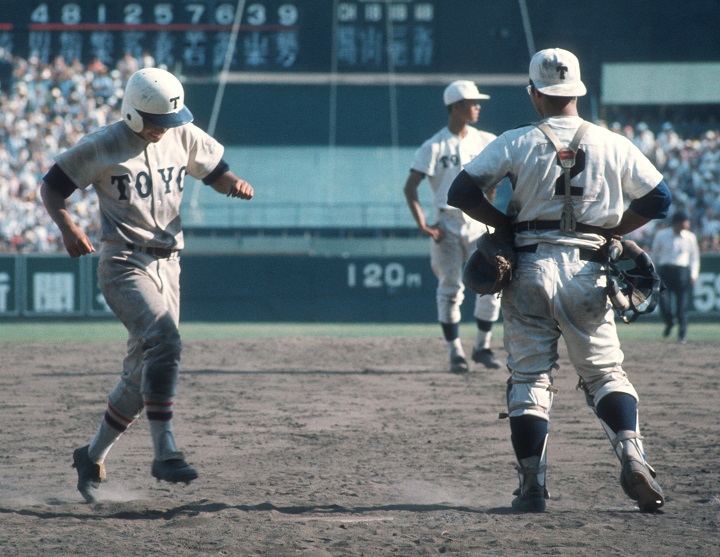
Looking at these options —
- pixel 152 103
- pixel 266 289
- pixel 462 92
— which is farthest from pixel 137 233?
pixel 266 289

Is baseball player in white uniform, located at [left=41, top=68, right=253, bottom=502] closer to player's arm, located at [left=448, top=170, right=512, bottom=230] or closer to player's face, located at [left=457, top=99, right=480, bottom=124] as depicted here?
player's arm, located at [left=448, top=170, right=512, bottom=230]

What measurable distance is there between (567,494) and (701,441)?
189 cm

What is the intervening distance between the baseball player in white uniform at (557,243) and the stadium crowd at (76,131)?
1905 cm

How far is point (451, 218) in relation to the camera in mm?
9656

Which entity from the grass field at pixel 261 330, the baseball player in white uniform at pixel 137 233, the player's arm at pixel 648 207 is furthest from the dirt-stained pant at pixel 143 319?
the grass field at pixel 261 330

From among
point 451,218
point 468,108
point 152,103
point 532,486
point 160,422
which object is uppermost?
point 468,108

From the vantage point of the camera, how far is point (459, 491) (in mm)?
5047

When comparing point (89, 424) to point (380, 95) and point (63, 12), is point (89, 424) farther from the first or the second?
point (380, 95)

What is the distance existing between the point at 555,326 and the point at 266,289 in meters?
14.5

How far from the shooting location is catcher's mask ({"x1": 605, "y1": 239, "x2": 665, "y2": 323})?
459cm

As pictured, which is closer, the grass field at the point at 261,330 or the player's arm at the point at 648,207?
the player's arm at the point at 648,207

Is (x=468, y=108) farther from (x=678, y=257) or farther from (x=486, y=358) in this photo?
(x=678, y=257)

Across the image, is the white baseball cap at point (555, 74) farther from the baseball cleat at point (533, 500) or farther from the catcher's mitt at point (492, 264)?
the baseball cleat at point (533, 500)

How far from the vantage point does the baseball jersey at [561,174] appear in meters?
4.61
